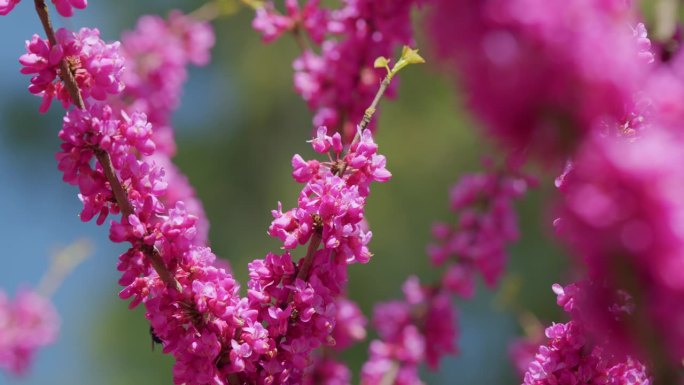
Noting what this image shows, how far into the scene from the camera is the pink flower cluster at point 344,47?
5.41 ft

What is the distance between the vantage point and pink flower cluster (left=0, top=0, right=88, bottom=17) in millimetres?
1181

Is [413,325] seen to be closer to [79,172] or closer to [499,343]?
[79,172]

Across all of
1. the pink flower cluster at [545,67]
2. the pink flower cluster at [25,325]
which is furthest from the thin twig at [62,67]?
the pink flower cluster at [25,325]

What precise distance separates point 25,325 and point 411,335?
1.29 metres

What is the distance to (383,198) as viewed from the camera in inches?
276

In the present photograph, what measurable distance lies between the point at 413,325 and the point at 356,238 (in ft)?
2.80

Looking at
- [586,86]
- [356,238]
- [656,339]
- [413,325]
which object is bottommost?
[656,339]

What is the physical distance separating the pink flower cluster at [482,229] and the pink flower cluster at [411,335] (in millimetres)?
63

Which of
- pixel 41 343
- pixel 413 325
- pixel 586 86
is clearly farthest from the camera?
pixel 41 343

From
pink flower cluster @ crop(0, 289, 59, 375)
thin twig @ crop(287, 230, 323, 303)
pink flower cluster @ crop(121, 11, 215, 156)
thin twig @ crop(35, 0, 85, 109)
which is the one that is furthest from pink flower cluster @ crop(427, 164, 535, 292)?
pink flower cluster @ crop(0, 289, 59, 375)

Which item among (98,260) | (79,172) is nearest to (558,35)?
(79,172)

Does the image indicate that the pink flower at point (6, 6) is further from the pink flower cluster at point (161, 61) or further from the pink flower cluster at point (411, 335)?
the pink flower cluster at point (411, 335)

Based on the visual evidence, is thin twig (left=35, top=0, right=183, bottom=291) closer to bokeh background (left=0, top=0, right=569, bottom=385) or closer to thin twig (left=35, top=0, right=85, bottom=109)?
thin twig (left=35, top=0, right=85, bottom=109)

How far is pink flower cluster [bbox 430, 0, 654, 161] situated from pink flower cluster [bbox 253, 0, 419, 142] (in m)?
0.97
